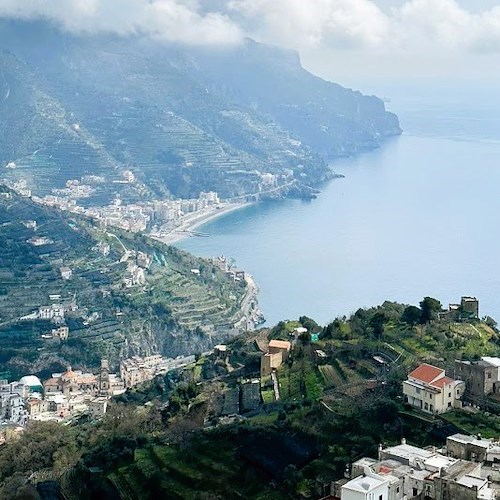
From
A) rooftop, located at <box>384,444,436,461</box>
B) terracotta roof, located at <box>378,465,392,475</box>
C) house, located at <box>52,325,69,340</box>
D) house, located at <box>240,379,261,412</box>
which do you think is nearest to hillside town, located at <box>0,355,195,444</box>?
house, located at <box>52,325,69,340</box>

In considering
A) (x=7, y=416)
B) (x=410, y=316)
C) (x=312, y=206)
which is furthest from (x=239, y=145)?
(x=410, y=316)

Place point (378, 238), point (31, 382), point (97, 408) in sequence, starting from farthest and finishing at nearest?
point (378, 238) → point (31, 382) → point (97, 408)

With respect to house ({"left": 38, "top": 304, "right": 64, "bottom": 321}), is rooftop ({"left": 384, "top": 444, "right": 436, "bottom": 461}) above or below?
above

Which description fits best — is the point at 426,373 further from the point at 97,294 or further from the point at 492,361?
the point at 97,294

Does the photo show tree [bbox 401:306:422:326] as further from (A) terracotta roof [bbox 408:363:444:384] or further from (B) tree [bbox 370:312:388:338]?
(A) terracotta roof [bbox 408:363:444:384]

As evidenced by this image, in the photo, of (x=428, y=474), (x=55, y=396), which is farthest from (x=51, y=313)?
(x=428, y=474)
